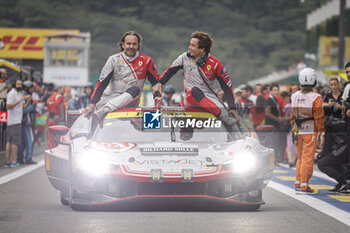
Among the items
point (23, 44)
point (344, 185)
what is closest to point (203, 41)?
point (344, 185)

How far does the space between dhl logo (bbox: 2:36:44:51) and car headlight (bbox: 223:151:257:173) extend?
8127 centimetres

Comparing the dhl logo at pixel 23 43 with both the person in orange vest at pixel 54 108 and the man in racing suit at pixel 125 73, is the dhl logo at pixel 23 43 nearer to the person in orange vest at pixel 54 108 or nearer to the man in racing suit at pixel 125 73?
the person in orange vest at pixel 54 108

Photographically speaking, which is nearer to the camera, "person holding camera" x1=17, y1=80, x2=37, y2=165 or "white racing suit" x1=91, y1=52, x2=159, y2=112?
"white racing suit" x1=91, y1=52, x2=159, y2=112

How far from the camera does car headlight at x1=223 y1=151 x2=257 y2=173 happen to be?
8938mm


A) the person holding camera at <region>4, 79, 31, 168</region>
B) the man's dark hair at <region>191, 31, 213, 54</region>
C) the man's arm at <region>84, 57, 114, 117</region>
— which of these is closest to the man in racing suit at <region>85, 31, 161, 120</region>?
the man's arm at <region>84, 57, 114, 117</region>

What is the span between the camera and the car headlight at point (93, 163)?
348 inches

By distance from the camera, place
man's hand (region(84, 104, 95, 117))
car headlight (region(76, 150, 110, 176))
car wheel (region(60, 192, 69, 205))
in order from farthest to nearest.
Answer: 1. man's hand (region(84, 104, 95, 117))
2. car wheel (region(60, 192, 69, 205))
3. car headlight (region(76, 150, 110, 176))

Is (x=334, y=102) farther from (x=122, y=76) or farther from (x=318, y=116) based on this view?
(x=122, y=76)

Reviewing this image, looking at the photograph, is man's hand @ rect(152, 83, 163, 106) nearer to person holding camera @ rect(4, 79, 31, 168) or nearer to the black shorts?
person holding camera @ rect(4, 79, 31, 168)

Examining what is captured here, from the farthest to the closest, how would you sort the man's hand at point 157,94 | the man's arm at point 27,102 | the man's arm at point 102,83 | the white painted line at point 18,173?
1. the man's arm at point 27,102
2. the white painted line at point 18,173
3. the man's arm at point 102,83
4. the man's hand at point 157,94

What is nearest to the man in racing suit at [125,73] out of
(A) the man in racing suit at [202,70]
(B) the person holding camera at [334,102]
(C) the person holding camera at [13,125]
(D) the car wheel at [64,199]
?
(A) the man in racing suit at [202,70]

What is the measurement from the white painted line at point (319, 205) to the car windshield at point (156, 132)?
4.49ft

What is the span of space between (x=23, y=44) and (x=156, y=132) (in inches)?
3247

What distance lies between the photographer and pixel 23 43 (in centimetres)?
9044
